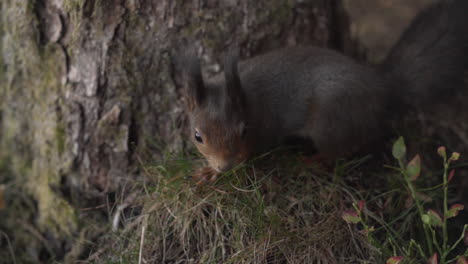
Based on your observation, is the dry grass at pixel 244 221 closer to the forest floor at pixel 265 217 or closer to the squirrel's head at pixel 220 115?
the forest floor at pixel 265 217

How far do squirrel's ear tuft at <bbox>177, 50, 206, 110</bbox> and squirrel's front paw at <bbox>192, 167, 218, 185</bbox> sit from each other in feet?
1.00

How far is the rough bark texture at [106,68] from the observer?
2.18 metres

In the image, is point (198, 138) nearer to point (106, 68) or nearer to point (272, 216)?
point (272, 216)

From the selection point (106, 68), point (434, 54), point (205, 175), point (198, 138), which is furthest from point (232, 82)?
point (434, 54)

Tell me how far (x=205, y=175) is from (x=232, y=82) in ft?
1.53

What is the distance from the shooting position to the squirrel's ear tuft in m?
1.86

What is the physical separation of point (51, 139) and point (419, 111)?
1.99m

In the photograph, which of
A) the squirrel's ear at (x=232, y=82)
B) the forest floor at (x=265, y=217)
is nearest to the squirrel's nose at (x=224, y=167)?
the forest floor at (x=265, y=217)

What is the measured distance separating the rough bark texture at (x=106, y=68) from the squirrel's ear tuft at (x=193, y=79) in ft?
1.11

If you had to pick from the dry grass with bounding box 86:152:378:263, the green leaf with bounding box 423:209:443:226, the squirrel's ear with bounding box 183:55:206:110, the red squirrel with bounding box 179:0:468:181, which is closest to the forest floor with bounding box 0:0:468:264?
the dry grass with bounding box 86:152:378:263

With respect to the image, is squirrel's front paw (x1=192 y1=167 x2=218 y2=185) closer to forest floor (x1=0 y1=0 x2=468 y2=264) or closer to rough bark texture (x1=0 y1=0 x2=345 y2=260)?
forest floor (x1=0 y1=0 x2=468 y2=264)

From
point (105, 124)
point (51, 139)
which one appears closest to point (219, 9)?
point (105, 124)

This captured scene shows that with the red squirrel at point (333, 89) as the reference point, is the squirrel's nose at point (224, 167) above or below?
below

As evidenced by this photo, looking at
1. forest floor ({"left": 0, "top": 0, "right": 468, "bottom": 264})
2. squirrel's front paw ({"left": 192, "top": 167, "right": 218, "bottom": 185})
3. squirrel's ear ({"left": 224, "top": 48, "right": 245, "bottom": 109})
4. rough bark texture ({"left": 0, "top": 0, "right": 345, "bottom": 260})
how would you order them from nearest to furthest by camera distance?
squirrel's ear ({"left": 224, "top": 48, "right": 245, "bottom": 109})
forest floor ({"left": 0, "top": 0, "right": 468, "bottom": 264})
squirrel's front paw ({"left": 192, "top": 167, "right": 218, "bottom": 185})
rough bark texture ({"left": 0, "top": 0, "right": 345, "bottom": 260})
